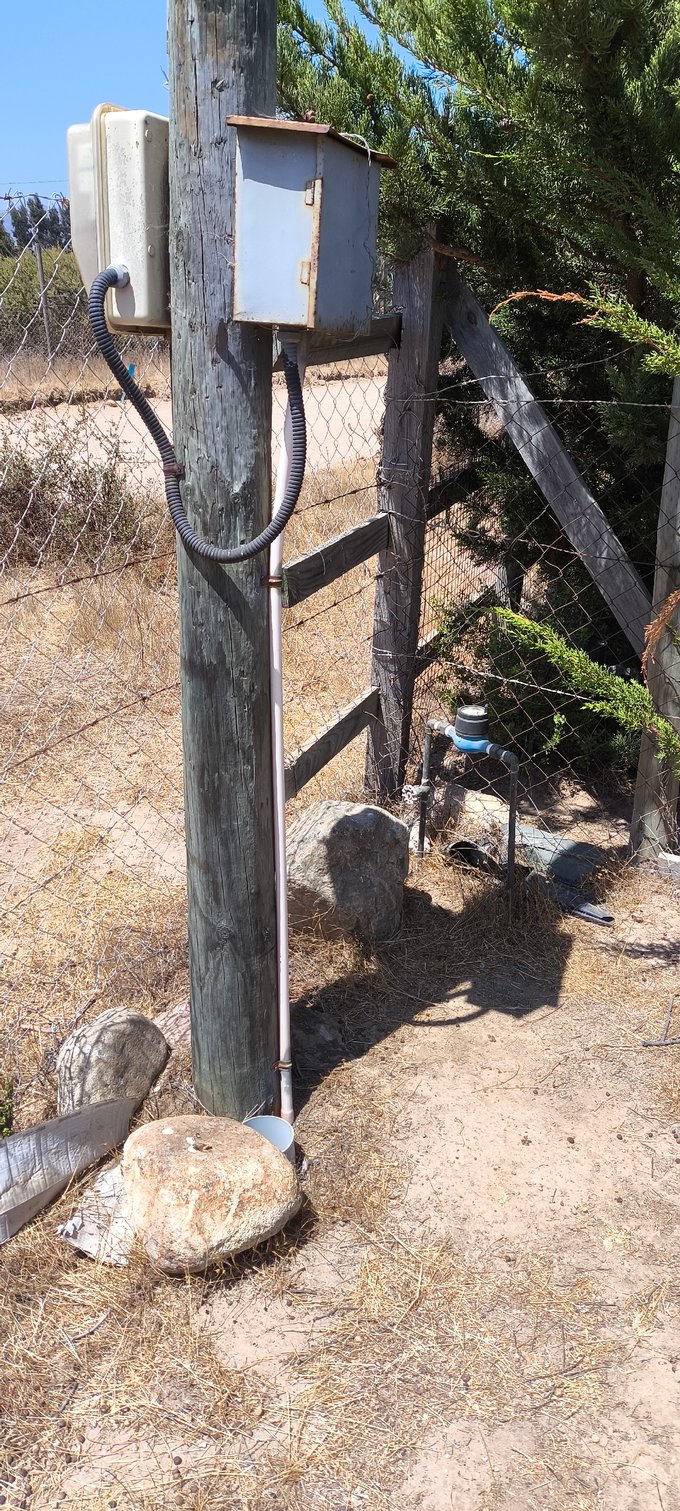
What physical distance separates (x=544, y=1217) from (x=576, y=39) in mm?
3002

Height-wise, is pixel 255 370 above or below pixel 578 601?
above

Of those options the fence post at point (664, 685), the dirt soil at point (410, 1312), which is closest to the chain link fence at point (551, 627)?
the fence post at point (664, 685)

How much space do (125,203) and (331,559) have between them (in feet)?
4.78

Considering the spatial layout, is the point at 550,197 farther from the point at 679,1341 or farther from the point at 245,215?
the point at 679,1341

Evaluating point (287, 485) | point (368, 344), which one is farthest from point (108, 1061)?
point (368, 344)

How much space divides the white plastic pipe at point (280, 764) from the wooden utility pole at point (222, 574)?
3 centimetres

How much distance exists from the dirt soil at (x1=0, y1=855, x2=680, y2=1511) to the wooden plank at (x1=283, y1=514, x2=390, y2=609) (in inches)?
50.0

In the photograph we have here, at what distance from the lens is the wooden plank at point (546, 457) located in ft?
12.1

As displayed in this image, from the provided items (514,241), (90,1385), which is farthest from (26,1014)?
(514,241)

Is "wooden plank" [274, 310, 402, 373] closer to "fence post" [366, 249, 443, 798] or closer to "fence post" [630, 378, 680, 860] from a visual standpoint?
"fence post" [366, 249, 443, 798]

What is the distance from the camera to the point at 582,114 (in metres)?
3.03

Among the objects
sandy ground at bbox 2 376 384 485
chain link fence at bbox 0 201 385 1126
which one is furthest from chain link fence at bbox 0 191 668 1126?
sandy ground at bbox 2 376 384 485

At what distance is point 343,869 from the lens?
3414 mm

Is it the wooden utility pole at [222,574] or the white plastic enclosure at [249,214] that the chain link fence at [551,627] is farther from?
the white plastic enclosure at [249,214]
